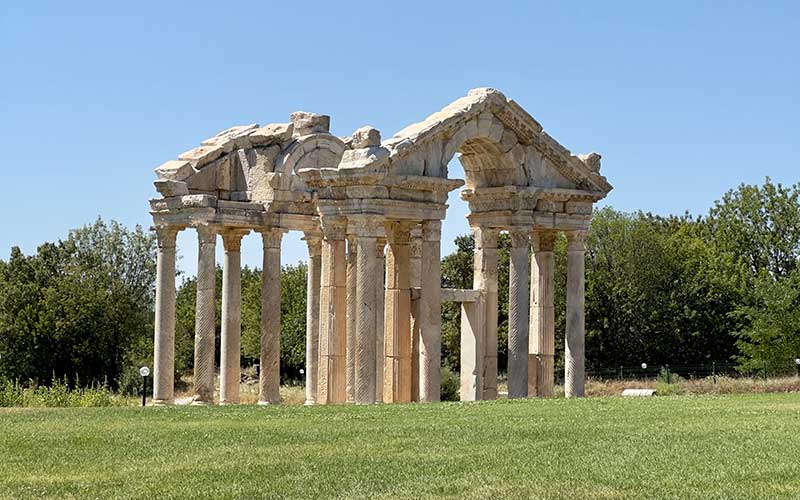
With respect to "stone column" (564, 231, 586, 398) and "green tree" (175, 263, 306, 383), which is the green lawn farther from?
"green tree" (175, 263, 306, 383)

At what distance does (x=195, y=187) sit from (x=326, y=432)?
14888 millimetres

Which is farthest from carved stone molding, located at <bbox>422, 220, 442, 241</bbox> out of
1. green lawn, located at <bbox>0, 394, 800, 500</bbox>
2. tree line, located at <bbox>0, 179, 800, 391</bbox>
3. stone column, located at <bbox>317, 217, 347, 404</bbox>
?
tree line, located at <bbox>0, 179, 800, 391</bbox>

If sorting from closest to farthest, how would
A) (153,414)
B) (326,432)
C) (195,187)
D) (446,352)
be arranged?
1. (326,432)
2. (153,414)
3. (195,187)
4. (446,352)

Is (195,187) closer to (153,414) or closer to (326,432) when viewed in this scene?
(153,414)

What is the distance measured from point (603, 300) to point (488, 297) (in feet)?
111

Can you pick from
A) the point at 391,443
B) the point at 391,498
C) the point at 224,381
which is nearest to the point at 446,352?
the point at 224,381

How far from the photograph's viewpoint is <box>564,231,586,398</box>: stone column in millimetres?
41062

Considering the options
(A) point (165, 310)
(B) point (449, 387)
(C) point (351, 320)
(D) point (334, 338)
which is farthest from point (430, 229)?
(B) point (449, 387)

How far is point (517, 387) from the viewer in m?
39.8

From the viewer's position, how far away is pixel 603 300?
73188 mm

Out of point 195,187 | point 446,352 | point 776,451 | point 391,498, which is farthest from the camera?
point 446,352

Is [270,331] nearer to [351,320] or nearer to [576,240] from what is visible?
[351,320]

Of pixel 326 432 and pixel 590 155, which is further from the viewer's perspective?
pixel 590 155

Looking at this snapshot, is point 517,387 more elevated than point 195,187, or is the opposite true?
point 195,187
